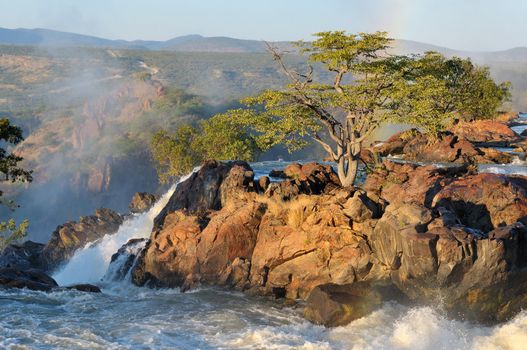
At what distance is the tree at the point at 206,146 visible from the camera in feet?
232

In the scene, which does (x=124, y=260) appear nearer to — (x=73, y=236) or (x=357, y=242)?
(x=73, y=236)

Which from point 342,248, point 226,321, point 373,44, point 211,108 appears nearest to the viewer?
point 226,321

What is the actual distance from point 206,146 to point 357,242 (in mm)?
43374

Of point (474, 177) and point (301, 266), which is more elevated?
point (474, 177)

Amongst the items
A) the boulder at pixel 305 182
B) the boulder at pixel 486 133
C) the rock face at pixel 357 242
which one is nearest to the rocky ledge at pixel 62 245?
the rock face at pixel 357 242

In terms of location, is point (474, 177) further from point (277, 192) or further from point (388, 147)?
point (388, 147)

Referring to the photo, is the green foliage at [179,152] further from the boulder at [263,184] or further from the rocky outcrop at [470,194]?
the rocky outcrop at [470,194]

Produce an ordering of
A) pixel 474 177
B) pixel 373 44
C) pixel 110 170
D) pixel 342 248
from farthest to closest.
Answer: pixel 110 170 → pixel 373 44 → pixel 474 177 → pixel 342 248

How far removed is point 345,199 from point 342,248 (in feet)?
9.02

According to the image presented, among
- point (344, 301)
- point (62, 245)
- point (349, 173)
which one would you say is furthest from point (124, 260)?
point (344, 301)

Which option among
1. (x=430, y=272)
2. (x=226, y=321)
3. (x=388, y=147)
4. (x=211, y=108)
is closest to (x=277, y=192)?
(x=226, y=321)

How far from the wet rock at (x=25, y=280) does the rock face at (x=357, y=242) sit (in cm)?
501

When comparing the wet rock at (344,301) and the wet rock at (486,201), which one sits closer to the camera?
the wet rock at (344,301)

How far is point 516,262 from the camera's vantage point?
2573 centimetres
